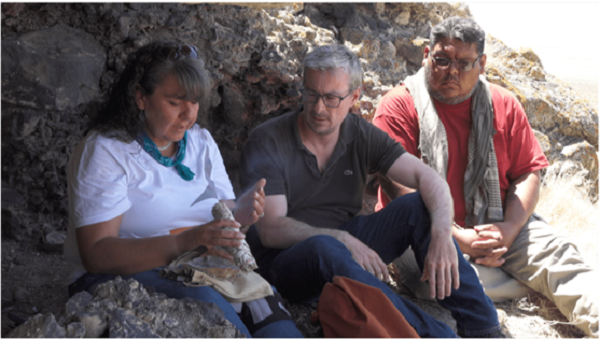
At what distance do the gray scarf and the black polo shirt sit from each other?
18.0 inches

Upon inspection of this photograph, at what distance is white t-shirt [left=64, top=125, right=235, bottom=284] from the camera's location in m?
2.20

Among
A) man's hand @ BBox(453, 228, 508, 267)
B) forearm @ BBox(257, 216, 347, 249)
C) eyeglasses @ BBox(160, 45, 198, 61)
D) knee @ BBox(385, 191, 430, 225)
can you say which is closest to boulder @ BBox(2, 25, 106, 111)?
eyeglasses @ BBox(160, 45, 198, 61)

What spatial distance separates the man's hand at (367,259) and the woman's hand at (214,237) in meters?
0.74

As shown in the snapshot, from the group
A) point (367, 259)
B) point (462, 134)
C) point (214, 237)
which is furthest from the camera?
point (462, 134)

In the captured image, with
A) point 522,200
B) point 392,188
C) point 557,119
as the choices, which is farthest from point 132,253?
point 557,119

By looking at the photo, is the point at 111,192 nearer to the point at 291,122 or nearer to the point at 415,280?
the point at 291,122

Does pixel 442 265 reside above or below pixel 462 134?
below

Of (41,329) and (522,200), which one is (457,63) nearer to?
(522,200)

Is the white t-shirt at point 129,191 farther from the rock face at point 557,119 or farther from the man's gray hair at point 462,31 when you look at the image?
the rock face at point 557,119

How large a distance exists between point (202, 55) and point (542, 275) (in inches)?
112

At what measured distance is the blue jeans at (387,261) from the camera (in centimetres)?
251

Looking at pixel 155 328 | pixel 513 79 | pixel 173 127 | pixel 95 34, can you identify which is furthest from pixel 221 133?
pixel 513 79

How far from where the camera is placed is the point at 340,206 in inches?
125

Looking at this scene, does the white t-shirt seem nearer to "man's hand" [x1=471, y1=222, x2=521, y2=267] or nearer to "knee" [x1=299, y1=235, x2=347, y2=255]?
"knee" [x1=299, y1=235, x2=347, y2=255]
